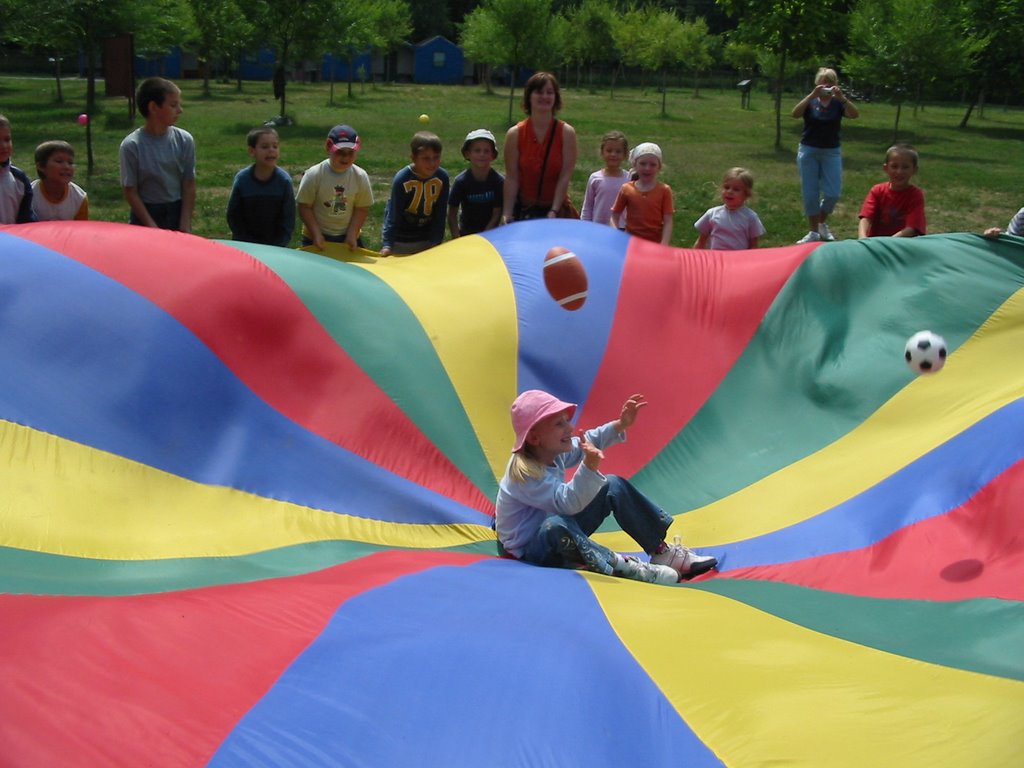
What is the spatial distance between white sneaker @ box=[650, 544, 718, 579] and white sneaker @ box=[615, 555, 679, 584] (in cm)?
4

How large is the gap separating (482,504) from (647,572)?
86 centimetres

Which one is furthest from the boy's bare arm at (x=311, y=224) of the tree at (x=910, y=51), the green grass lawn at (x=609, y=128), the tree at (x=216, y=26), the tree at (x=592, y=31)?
the tree at (x=592, y=31)

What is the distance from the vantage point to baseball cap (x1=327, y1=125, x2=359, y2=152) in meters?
5.32

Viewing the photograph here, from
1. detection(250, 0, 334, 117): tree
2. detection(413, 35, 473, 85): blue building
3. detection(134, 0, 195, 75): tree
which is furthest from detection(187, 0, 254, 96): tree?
detection(413, 35, 473, 85): blue building

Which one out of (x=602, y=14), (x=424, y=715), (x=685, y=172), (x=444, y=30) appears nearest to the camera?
(x=424, y=715)

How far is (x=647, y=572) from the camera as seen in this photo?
3377mm

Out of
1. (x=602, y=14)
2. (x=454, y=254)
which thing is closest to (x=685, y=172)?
(x=454, y=254)

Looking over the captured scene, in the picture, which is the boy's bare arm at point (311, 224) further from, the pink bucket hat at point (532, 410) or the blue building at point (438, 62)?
the blue building at point (438, 62)

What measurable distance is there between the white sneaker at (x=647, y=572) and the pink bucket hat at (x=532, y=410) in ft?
1.72

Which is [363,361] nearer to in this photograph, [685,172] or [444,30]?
[685,172]

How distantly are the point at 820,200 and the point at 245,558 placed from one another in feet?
23.6

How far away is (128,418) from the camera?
3436 mm

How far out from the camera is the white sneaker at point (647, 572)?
3.34 metres

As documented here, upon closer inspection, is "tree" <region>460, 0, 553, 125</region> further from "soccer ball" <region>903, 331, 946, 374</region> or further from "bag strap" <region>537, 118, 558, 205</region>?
"soccer ball" <region>903, 331, 946, 374</region>
